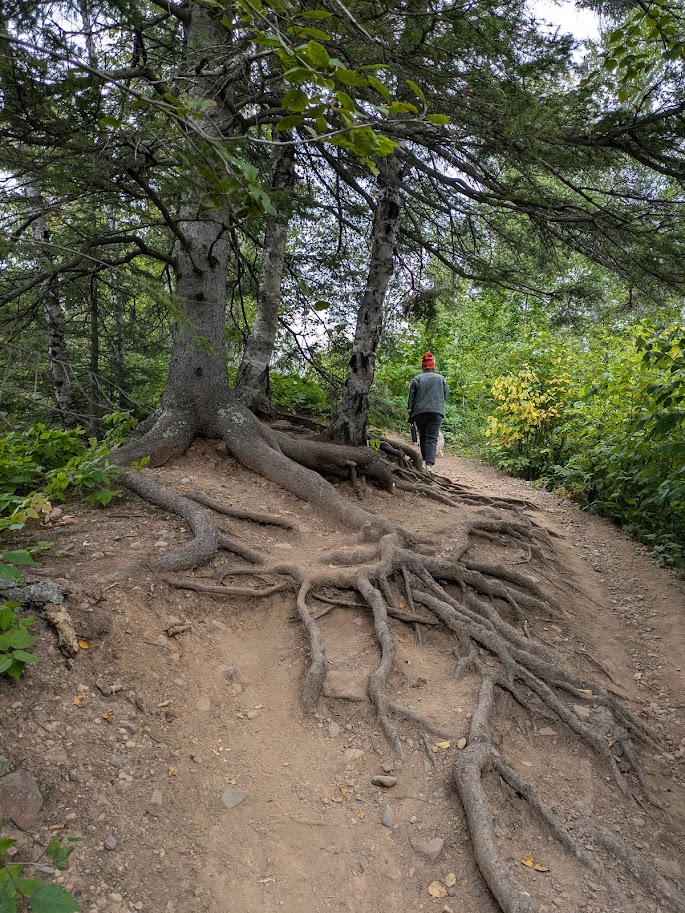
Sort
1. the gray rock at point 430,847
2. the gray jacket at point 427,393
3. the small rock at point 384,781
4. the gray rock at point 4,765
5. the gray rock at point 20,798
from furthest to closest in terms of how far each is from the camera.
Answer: the gray jacket at point 427,393, the small rock at point 384,781, the gray rock at point 430,847, the gray rock at point 4,765, the gray rock at point 20,798

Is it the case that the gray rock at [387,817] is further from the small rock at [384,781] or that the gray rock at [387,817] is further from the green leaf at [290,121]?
the green leaf at [290,121]

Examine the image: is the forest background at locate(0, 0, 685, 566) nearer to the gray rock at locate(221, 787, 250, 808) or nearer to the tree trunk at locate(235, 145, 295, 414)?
the tree trunk at locate(235, 145, 295, 414)

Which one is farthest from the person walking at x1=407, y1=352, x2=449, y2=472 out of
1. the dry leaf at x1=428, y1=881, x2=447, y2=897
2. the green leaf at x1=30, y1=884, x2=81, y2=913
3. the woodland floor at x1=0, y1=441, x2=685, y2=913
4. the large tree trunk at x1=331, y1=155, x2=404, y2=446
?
the green leaf at x1=30, y1=884, x2=81, y2=913

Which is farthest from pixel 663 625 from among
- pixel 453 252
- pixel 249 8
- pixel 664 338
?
pixel 249 8

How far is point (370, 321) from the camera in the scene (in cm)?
756

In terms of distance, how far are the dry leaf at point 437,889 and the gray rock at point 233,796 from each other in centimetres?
98

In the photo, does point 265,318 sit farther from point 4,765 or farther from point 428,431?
point 4,765

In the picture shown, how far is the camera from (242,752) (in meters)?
3.21

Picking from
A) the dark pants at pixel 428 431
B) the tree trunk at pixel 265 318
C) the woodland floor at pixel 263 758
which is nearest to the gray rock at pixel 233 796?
the woodland floor at pixel 263 758

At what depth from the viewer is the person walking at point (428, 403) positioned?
32.9ft

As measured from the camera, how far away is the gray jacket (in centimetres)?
1000

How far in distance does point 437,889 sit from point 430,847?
0.61ft

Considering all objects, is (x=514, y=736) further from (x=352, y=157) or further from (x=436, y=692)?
(x=352, y=157)

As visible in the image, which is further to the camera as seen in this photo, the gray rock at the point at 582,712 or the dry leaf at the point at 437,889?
the gray rock at the point at 582,712
